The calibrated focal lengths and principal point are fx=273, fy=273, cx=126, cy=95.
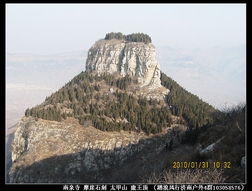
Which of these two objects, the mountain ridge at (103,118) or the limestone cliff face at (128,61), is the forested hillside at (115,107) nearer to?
the mountain ridge at (103,118)

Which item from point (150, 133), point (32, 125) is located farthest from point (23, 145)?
point (150, 133)

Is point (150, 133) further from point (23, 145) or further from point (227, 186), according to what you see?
point (227, 186)
